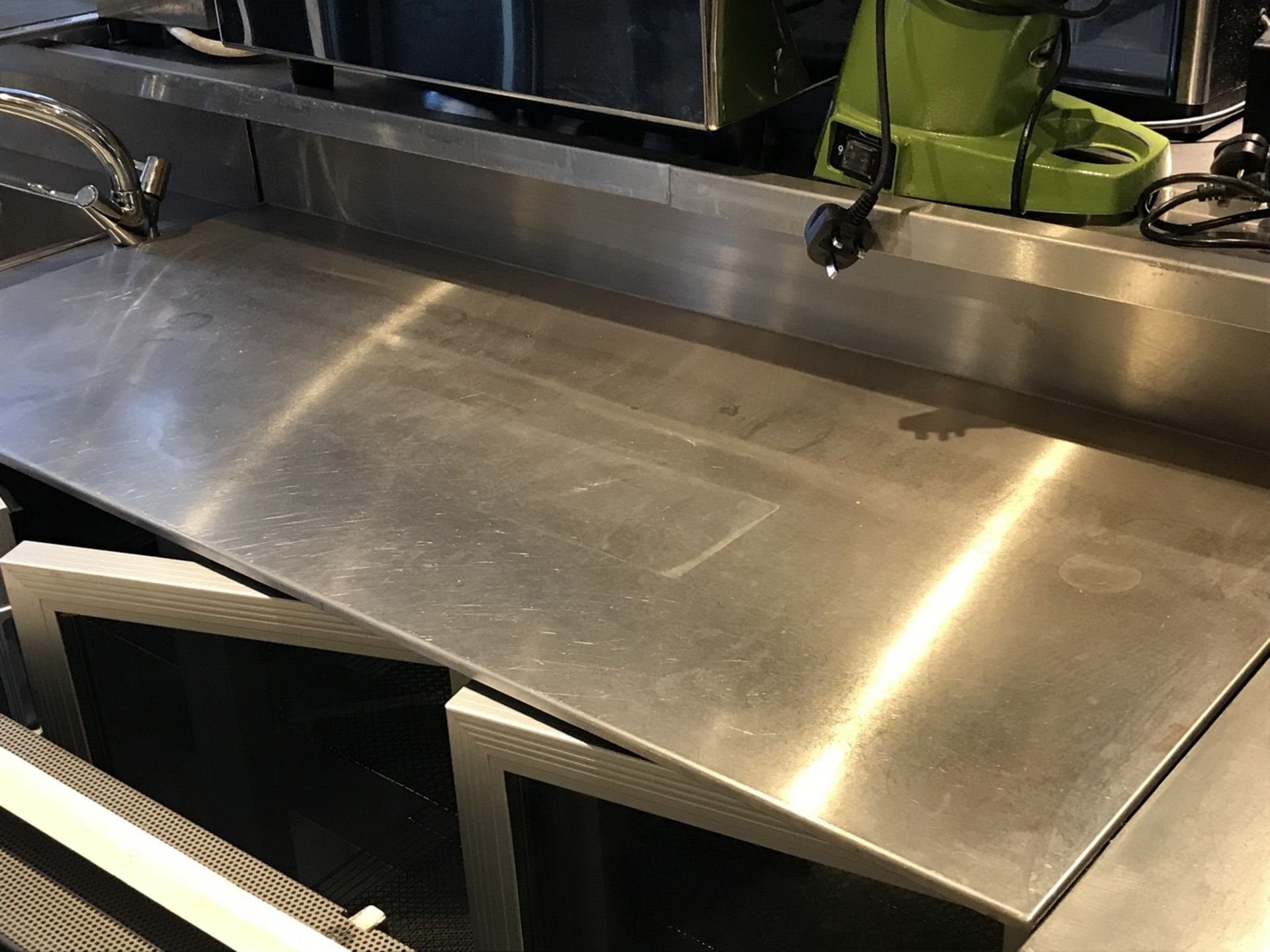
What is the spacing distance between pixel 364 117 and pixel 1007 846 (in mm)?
1078

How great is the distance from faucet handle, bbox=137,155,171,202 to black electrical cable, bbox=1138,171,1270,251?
1236 mm

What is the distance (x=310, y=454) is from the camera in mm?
1257

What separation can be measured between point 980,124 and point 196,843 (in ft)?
2.88

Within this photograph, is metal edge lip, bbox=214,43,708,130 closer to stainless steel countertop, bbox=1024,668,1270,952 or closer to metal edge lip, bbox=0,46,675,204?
metal edge lip, bbox=0,46,675,204

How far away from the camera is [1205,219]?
43.8 inches

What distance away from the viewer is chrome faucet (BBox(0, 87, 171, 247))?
1622 millimetres

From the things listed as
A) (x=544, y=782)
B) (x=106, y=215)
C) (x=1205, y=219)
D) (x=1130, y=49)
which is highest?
(x=1130, y=49)

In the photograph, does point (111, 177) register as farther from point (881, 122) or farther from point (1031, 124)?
point (1031, 124)

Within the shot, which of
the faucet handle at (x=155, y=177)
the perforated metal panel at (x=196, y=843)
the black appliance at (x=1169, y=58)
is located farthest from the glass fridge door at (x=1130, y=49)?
the faucet handle at (x=155, y=177)

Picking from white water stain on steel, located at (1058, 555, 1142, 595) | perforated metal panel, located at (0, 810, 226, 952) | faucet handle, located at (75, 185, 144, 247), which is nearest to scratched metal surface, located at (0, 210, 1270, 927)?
white water stain on steel, located at (1058, 555, 1142, 595)

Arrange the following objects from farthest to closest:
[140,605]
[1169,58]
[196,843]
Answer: [1169,58], [140,605], [196,843]

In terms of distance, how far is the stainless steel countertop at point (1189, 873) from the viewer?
2.38 ft

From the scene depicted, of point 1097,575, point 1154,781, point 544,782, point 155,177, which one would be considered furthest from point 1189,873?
point 155,177

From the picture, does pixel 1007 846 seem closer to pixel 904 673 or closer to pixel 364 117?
pixel 904 673
